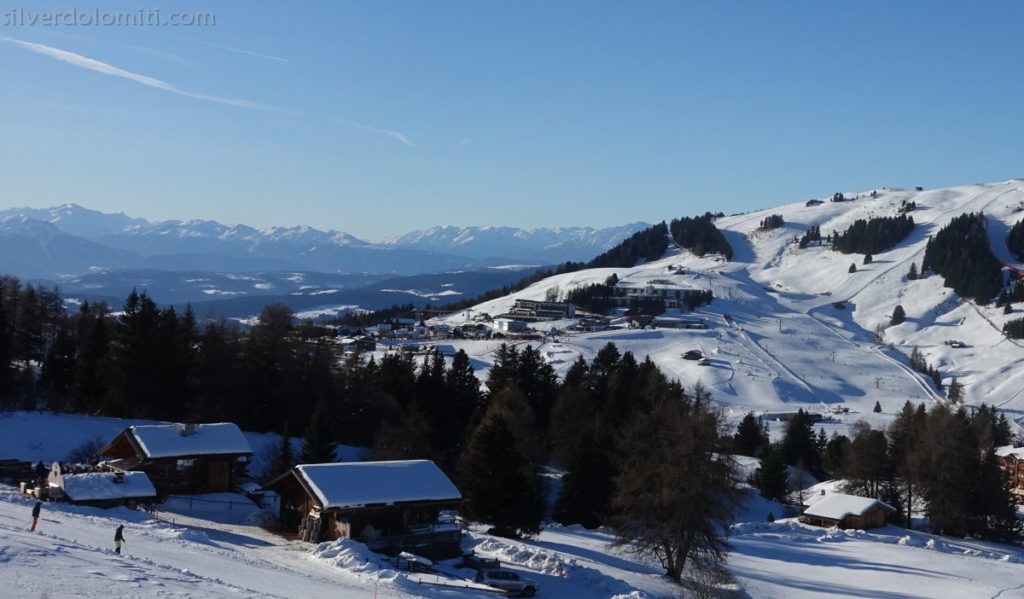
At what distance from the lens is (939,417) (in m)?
50.0

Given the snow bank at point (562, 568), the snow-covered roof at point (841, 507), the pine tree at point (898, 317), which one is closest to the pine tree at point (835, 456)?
the snow-covered roof at point (841, 507)

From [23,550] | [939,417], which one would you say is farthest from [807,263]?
[23,550]

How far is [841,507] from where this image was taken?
4647cm

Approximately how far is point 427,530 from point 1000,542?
1314 inches

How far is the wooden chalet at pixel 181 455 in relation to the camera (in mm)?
33438

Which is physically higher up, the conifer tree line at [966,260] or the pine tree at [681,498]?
the conifer tree line at [966,260]

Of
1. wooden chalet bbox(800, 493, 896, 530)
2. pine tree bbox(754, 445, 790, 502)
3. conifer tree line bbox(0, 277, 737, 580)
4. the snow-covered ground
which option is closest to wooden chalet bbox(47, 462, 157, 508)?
the snow-covered ground

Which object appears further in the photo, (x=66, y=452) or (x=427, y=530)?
(x=66, y=452)

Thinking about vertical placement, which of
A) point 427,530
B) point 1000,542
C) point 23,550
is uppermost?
point 23,550

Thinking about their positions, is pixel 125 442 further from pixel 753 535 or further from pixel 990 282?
pixel 990 282

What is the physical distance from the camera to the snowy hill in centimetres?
10506

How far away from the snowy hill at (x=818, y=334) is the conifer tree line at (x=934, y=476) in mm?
38078

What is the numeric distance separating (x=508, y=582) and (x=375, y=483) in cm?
689

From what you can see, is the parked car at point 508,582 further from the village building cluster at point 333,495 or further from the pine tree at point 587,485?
the pine tree at point 587,485
